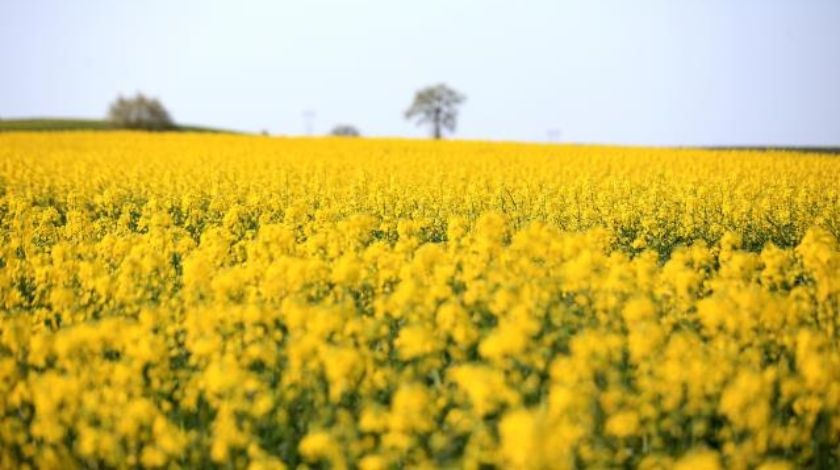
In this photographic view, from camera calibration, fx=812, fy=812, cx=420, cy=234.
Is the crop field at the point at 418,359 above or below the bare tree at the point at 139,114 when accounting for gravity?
below

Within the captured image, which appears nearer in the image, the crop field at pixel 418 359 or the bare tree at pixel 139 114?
the crop field at pixel 418 359

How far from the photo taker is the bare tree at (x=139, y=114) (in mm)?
68250

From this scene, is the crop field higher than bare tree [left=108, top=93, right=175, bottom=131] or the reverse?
the reverse

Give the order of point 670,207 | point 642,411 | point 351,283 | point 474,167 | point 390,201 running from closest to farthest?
1. point 642,411
2. point 351,283
3. point 670,207
4. point 390,201
5. point 474,167

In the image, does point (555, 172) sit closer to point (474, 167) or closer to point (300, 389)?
point (474, 167)

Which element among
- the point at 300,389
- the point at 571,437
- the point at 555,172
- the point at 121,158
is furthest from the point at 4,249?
the point at 121,158

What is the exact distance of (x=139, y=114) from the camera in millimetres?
69000

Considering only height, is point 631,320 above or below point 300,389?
above

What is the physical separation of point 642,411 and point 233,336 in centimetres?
329

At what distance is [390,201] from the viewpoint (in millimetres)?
15445

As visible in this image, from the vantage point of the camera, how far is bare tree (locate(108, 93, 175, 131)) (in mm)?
68250

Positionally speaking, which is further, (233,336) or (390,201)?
(390,201)

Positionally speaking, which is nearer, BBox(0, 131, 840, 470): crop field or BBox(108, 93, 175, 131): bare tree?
BBox(0, 131, 840, 470): crop field

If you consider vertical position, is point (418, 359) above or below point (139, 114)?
below
